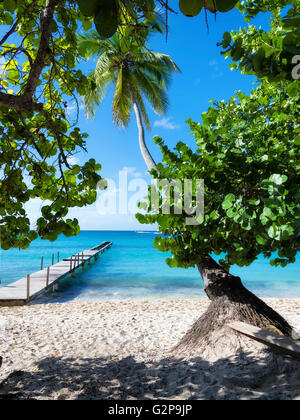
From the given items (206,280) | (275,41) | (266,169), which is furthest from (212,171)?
(206,280)

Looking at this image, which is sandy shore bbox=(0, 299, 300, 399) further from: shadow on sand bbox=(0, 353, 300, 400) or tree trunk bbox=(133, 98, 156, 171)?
tree trunk bbox=(133, 98, 156, 171)

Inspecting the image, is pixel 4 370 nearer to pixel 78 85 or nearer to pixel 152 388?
pixel 152 388

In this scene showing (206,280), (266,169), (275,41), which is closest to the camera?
(275,41)

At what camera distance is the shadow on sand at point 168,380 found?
2.82m

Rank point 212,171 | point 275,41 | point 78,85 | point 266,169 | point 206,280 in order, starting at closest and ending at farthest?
point 275,41, point 266,169, point 212,171, point 78,85, point 206,280

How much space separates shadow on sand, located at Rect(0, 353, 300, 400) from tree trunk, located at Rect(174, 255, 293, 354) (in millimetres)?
407

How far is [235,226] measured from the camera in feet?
8.67

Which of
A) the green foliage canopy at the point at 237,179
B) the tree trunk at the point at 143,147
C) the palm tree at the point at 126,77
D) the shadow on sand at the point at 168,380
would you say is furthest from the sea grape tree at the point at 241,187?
the palm tree at the point at 126,77

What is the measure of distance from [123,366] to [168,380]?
3.31ft

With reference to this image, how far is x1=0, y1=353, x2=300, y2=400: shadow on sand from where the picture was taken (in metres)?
2.82

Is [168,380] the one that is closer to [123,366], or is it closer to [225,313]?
[123,366]

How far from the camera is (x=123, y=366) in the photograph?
4141mm

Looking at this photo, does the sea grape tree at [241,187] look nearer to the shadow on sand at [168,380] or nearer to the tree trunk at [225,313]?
the tree trunk at [225,313]

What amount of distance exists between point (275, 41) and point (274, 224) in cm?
115
